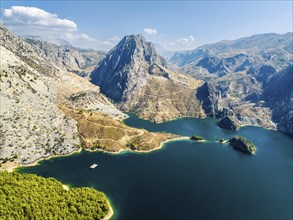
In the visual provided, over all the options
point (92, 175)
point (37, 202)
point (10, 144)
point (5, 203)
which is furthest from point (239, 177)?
point (10, 144)

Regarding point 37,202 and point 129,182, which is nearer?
point 37,202

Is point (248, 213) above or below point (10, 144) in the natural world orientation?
below

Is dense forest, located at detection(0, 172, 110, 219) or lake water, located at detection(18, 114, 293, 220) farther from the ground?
dense forest, located at detection(0, 172, 110, 219)

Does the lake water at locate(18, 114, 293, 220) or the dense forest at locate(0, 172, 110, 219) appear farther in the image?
the lake water at locate(18, 114, 293, 220)

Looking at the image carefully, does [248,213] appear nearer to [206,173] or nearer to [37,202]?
[206,173]

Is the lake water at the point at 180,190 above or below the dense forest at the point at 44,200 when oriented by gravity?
below

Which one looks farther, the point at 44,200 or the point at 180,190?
the point at 180,190

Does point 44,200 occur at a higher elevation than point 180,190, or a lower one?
higher

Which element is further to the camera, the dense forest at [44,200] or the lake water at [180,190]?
the lake water at [180,190]
